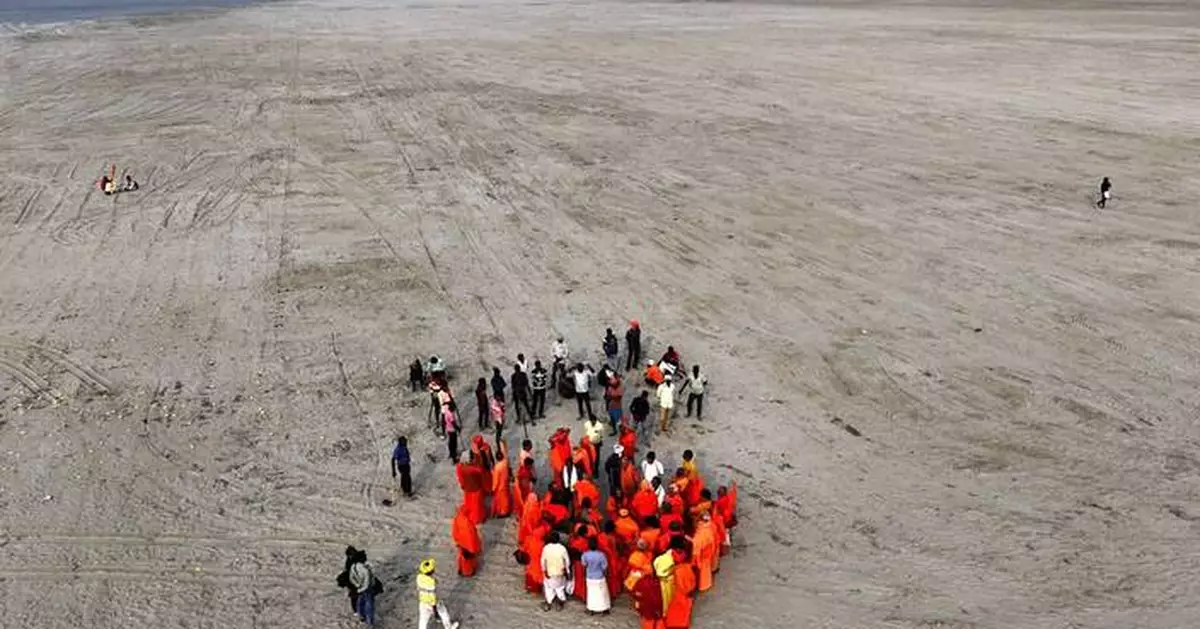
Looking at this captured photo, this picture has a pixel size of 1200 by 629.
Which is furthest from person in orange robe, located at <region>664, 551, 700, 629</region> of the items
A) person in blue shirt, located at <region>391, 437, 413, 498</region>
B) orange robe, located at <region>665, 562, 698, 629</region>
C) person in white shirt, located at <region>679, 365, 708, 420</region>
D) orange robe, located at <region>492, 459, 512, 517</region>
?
person in white shirt, located at <region>679, 365, 708, 420</region>

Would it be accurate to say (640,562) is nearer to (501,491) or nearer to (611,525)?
(611,525)

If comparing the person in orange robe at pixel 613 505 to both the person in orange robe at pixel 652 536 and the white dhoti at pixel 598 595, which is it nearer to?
the person in orange robe at pixel 652 536

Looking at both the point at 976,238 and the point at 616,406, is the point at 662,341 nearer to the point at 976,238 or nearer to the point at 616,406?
the point at 616,406

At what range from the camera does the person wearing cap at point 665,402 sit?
17.0m

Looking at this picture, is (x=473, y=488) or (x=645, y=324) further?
(x=645, y=324)

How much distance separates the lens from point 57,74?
182 feet

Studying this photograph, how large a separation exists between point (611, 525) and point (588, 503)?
0.65 metres

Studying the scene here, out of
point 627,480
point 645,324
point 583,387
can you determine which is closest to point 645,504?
point 627,480

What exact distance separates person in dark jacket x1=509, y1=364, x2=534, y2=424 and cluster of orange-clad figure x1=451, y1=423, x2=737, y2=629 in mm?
1883

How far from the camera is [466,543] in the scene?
13.2 m

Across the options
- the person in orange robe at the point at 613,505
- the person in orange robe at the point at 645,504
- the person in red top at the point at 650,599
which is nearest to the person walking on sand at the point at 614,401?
the person in orange robe at the point at 613,505

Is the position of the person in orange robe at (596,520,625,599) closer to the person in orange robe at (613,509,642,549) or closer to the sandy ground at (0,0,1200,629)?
the person in orange robe at (613,509,642,549)

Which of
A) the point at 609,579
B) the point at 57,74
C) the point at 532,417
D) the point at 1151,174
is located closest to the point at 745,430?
the point at 532,417

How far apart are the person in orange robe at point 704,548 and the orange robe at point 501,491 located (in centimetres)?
343
